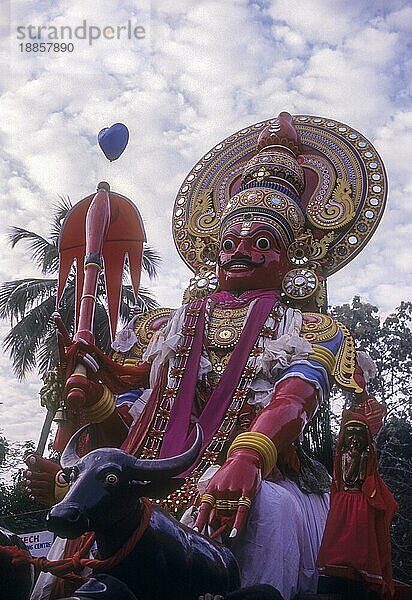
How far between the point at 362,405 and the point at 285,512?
1203mm

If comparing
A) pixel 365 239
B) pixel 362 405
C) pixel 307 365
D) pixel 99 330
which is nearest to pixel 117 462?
pixel 307 365

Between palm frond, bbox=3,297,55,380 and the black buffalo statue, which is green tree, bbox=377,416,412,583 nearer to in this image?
palm frond, bbox=3,297,55,380

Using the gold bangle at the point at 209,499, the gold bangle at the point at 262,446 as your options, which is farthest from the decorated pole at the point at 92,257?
the gold bangle at the point at 209,499

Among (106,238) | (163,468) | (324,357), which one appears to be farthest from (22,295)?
(163,468)

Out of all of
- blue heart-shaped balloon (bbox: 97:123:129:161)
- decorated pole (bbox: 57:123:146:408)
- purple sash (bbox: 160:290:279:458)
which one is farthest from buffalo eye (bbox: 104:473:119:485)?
blue heart-shaped balloon (bbox: 97:123:129:161)

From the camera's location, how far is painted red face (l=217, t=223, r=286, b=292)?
552 centimetres

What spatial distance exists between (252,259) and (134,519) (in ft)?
9.23

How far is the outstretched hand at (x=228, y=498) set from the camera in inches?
146

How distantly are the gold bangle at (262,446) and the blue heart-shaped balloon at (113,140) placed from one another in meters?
2.66

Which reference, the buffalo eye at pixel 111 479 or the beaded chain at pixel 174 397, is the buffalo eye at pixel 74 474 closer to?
the buffalo eye at pixel 111 479

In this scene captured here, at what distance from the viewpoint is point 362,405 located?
4980 millimetres

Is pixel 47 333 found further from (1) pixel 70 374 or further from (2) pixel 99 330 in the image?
(1) pixel 70 374

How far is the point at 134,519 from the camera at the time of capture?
302 centimetres

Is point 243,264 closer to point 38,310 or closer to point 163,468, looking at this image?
point 163,468
